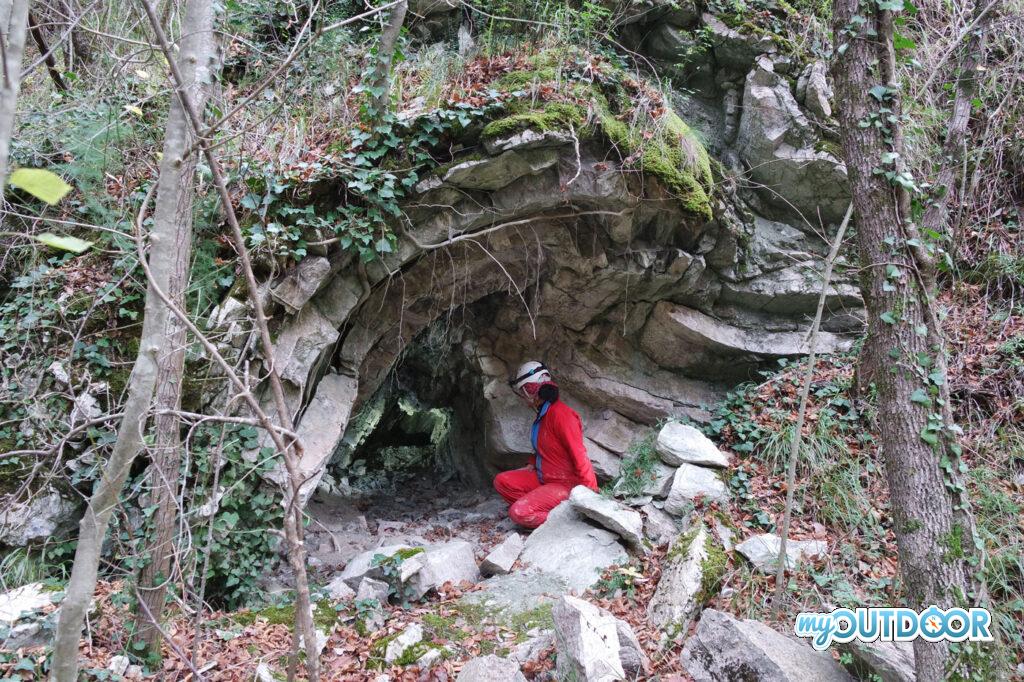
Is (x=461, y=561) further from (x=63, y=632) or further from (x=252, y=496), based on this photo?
(x=63, y=632)

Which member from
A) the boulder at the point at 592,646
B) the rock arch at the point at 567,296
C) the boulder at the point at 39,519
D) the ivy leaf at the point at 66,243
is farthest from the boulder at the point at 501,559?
the ivy leaf at the point at 66,243

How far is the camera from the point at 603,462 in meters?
6.77

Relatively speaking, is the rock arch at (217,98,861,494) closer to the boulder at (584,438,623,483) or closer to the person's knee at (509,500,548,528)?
the boulder at (584,438,623,483)

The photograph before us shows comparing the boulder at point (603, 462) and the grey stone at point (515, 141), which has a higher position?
the grey stone at point (515, 141)

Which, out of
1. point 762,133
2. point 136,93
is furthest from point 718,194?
point 136,93

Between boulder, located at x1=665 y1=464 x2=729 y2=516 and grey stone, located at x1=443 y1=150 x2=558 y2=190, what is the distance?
9.56ft

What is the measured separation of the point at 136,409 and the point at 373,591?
8.24 ft

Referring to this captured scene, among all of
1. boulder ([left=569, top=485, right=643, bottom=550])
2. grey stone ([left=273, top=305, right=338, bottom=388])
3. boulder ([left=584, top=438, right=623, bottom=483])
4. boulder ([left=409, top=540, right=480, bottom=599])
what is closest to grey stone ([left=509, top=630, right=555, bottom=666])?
boulder ([left=409, top=540, right=480, bottom=599])

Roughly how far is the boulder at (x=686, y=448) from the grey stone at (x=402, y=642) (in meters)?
2.81

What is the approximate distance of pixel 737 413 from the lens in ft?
20.5

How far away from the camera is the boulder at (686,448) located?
5.53 m

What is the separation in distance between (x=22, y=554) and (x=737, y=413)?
5.88 m

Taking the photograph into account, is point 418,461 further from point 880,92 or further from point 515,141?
point 880,92

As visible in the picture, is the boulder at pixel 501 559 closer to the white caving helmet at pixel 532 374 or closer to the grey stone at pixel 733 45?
the white caving helmet at pixel 532 374
